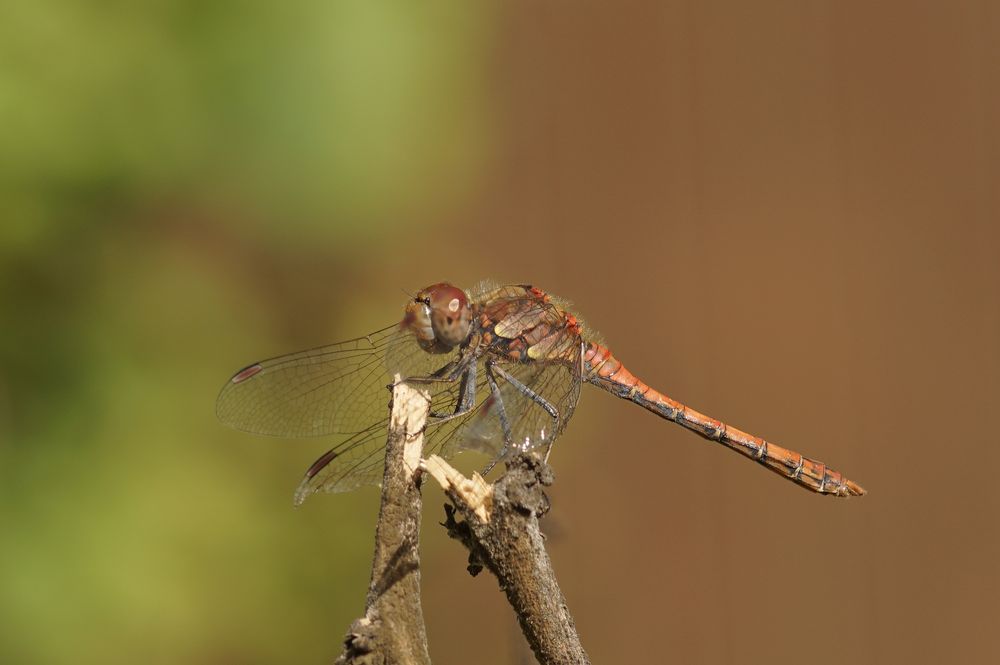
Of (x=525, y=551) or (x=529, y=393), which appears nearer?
(x=525, y=551)

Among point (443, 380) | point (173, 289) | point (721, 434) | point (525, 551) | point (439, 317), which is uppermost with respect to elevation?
point (173, 289)

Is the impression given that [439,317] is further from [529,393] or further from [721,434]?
[721,434]

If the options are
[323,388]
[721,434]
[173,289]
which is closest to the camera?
[323,388]

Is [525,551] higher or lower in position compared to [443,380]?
lower

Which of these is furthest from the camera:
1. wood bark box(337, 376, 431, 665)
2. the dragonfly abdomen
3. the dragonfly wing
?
the dragonfly abdomen

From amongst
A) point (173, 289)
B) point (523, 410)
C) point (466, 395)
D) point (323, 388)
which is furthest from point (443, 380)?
point (173, 289)

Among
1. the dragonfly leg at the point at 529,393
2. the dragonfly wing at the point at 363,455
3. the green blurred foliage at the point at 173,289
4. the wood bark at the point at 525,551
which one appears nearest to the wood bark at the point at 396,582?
the wood bark at the point at 525,551

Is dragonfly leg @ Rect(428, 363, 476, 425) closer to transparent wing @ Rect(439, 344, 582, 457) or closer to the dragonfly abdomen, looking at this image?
transparent wing @ Rect(439, 344, 582, 457)

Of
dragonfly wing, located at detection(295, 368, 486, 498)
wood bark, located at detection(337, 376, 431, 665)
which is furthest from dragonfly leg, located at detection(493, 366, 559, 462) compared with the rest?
wood bark, located at detection(337, 376, 431, 665)
